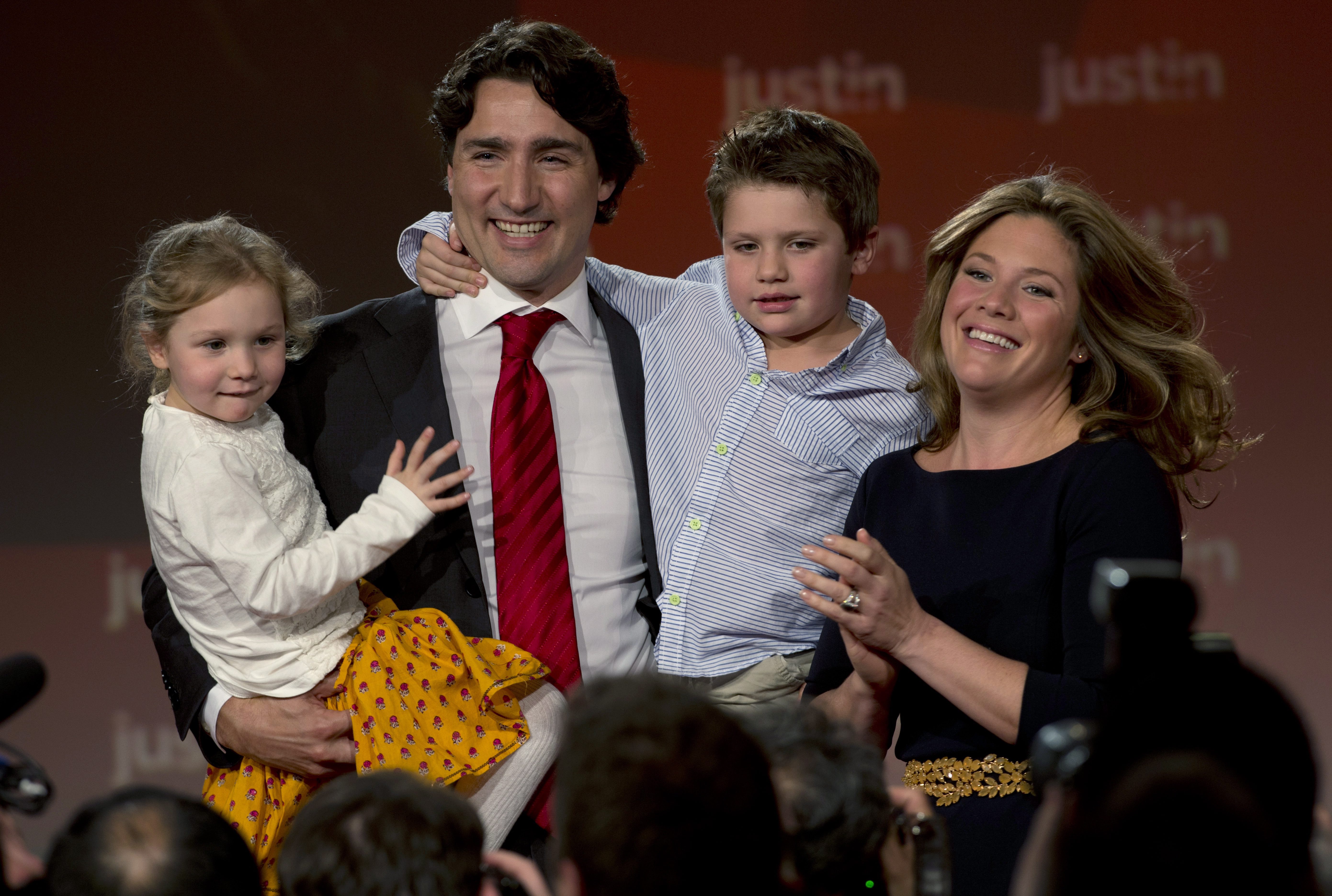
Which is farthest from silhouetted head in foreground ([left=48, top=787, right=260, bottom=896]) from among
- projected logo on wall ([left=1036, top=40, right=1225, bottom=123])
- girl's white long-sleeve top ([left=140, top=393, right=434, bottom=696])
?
projected logo on wall ([left=1036, top=40, right=1225, bottom=123])

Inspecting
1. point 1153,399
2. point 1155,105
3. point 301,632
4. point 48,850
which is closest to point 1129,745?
point 48,850

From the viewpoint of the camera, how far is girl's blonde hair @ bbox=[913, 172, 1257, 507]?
1.87 metres

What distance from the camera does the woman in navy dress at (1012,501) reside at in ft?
5.64

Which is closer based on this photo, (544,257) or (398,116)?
(544,257)

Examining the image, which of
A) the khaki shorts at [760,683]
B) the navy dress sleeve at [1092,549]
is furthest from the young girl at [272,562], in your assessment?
the navy dress sleeve at [1092,549]

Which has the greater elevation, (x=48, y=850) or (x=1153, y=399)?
(x=1153, y=399)

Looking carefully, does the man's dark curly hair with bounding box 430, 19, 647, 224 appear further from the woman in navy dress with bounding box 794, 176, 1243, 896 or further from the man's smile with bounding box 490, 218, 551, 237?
the woman in navy dress with bounding box 794, 176, 1243, 896

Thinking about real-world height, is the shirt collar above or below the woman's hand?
above

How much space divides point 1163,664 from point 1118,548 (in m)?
0.86

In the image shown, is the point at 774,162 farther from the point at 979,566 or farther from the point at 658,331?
the point at 979,566

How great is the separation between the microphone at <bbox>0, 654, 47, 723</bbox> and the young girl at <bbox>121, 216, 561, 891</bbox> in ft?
1.78

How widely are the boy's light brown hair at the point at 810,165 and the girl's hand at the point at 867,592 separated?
76cm

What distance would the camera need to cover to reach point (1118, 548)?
171cm

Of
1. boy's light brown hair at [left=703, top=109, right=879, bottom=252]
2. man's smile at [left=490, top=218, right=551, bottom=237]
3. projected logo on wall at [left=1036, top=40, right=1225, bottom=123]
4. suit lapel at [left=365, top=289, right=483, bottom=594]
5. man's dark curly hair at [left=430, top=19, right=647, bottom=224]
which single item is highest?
projected logo on wall at [left=1036, top=40, right=1225, bottom=123]
